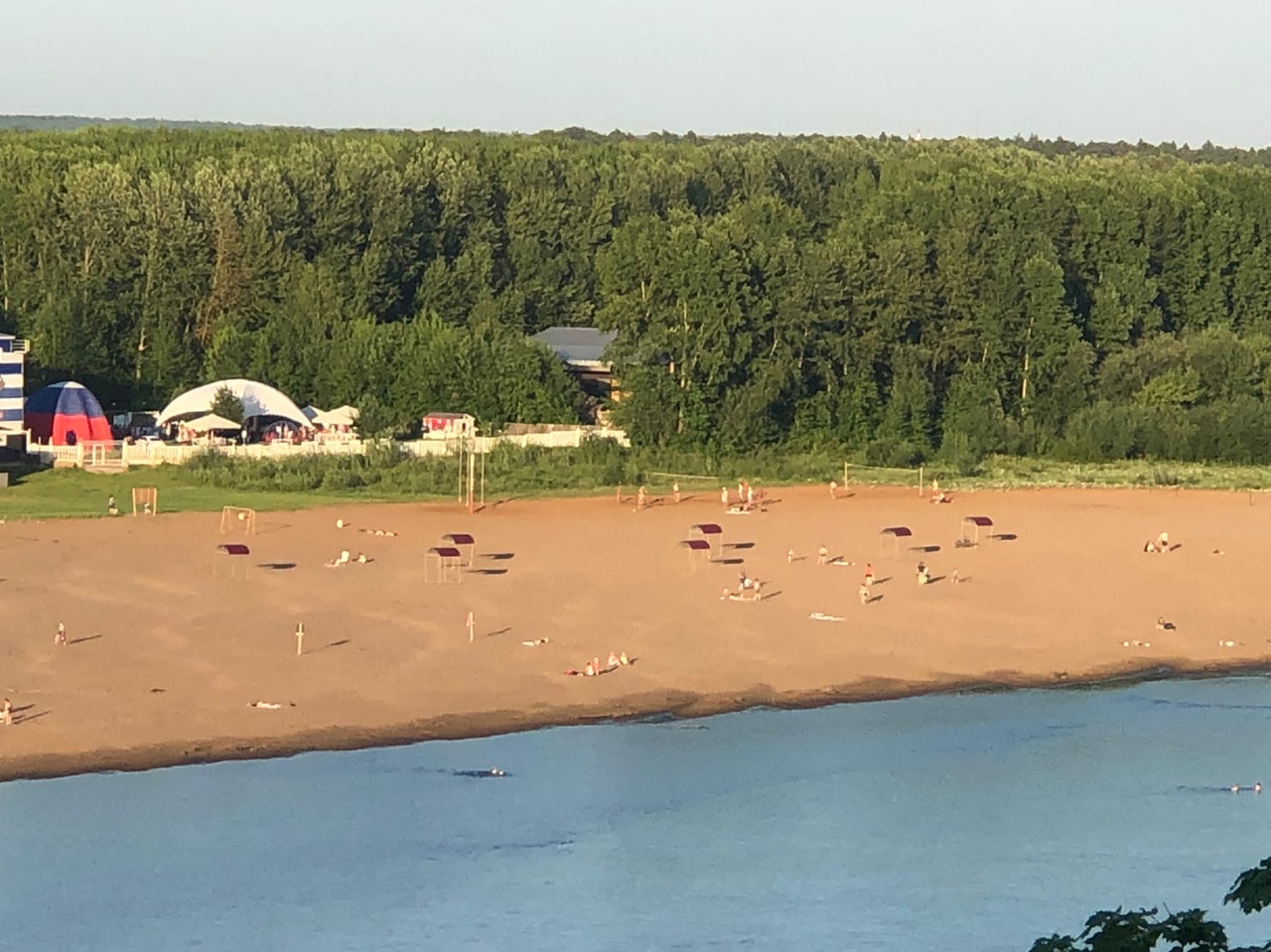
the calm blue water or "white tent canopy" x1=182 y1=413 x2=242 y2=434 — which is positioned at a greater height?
"white tent canopy" x1=182 y1=413 x2=242 y2=434

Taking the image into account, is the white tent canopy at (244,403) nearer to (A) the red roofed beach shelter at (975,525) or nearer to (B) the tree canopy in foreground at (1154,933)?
(A) the red roofed beach shelter at (975,525)

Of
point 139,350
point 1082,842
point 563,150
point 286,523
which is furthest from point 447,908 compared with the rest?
point 563,150

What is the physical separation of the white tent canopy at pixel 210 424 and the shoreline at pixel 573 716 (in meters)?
23.1

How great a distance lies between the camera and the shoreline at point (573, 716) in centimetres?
2103

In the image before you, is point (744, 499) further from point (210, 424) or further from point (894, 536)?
point (210, 424)

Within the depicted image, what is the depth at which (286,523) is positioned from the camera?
35500 mm

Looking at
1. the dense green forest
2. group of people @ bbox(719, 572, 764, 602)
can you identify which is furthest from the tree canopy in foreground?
the dense green forest

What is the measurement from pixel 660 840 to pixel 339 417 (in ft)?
99.6

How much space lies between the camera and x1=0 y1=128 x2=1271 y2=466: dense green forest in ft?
167

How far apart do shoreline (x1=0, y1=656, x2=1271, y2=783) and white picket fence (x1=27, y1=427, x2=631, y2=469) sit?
19.2m

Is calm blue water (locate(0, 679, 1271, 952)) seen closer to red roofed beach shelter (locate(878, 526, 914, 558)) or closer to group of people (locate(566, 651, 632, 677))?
group of people (locate(566, 651, 632, 677))

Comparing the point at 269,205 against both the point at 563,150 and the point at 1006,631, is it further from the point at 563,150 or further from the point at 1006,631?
the point at 1006,631

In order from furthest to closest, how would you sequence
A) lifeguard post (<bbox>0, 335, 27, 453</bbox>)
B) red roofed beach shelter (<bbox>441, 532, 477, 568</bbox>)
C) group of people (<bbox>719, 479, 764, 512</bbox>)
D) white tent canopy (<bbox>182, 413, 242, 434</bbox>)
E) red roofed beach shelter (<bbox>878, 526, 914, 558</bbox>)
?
1. white tent canopy (<bbox>182, 413, 242, 434</bbox>)
2. lifeguard post (<bbox>0, 335, 27, 453</bbox>)
3. group of people (<bbox>719, 479, 764, 512</bbox>)
4. red roofed beach shelter (<bbox>878, 526, 914, 558</bbox>)
5. red roofed beach shelter (<bbox>441, 532, 477, 568</bbox>)

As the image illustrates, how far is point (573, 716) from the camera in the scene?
23766 mm
